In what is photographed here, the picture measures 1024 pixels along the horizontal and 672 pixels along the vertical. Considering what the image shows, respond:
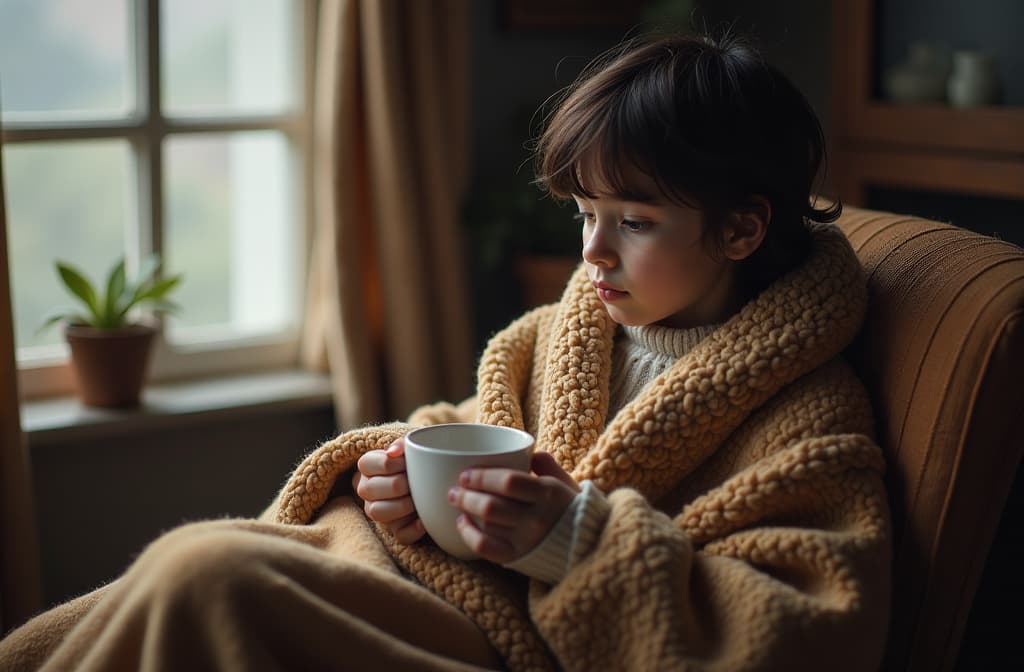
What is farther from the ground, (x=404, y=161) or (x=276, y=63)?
(x=276, y=63)

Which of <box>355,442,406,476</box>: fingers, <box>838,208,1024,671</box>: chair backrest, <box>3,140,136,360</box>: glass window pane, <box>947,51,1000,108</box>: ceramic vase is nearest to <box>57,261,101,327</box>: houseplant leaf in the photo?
<box>3,140,136,360</box>: glass window pane

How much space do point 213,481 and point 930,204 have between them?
1.54 metres

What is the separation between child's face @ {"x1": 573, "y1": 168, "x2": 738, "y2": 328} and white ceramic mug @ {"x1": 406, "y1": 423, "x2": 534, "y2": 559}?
0.75 feet

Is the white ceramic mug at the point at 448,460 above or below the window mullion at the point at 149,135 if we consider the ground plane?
below

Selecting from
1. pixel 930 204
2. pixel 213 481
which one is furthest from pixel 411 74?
pixel 930 204

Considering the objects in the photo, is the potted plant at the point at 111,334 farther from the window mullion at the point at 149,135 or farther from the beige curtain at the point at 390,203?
the beige curtain at the point at 390,203

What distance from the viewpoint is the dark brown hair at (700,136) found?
46.8 inches

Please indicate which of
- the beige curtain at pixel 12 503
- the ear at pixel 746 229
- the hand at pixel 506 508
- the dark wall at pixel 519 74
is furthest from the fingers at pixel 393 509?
the dark wall at pixel 519 74

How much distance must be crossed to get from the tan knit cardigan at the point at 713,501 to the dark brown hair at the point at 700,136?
0.08m

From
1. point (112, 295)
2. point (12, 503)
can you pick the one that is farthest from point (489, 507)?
point (112, 295)

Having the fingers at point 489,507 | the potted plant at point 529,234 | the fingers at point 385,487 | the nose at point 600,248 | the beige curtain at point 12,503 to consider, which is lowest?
the beige curtain at point 12,503

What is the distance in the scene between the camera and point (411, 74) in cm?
230

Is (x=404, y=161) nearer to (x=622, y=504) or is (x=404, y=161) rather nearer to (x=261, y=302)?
(x=261, y=302)

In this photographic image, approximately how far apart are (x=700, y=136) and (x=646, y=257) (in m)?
0.14
